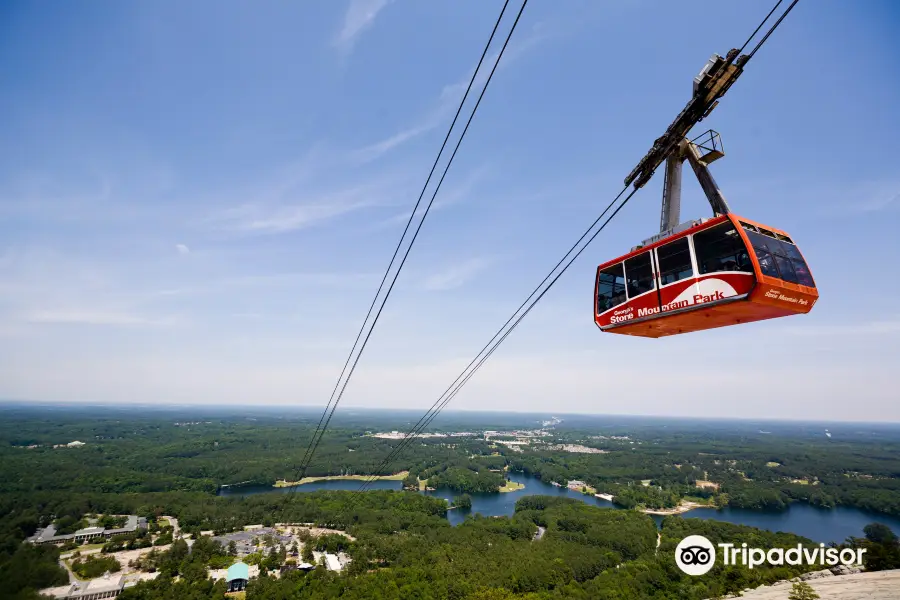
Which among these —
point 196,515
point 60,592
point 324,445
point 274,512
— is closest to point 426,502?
point 274,512

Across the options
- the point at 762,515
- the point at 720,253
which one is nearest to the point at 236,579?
the point at 720,253

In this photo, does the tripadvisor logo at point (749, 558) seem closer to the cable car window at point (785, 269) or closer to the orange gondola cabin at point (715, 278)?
the orange gondola cabin at point (715, 278)

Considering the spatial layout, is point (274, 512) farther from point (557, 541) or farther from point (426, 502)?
point (557, 541)

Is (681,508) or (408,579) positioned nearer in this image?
(408,579)

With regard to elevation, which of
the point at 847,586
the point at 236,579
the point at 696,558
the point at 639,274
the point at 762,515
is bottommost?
the point at 762,515

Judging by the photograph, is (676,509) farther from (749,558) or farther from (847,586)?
(847,586)

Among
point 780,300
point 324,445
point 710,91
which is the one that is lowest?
point 324,445

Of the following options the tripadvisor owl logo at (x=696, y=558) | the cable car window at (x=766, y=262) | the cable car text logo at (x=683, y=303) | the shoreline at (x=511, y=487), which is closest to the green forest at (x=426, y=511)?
the tripadvisor owl logo at (x=696, y=558)

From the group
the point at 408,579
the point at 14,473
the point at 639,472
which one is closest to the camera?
the point at 408,579
